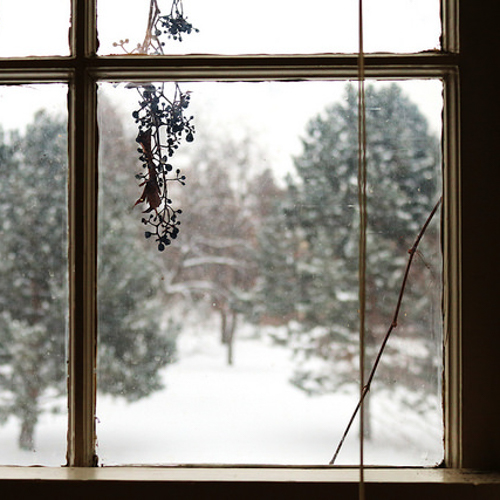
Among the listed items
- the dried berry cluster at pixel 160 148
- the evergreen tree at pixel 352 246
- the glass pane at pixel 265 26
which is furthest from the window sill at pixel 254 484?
the glass pane at pixel 265 26

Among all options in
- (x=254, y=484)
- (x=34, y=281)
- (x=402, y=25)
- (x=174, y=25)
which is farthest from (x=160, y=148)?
(x=254, y=484)

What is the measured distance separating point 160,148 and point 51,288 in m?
0.32

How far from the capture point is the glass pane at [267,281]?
97 cm

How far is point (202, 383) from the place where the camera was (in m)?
0.98

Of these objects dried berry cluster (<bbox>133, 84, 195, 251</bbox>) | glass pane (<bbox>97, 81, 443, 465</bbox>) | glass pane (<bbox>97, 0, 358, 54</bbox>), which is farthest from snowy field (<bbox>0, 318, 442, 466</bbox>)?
glass pane (<bbox>97, 0, 358, 54</bbox>)

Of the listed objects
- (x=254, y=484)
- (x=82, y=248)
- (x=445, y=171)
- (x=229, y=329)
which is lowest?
(x=254, y=484)

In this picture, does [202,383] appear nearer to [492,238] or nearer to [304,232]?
[304,232]

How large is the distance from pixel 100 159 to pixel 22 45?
0.26m

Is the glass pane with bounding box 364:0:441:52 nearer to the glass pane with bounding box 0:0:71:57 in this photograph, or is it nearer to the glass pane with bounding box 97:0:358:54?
the glass pane with bounding box 97:0:358:54

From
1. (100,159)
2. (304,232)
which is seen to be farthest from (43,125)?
(304,232)

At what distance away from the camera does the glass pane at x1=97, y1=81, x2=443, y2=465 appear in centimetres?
97

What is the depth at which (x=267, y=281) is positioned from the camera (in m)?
0.98

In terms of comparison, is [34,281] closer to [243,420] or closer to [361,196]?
[243,420]

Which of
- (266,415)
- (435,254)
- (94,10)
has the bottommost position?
(266,415)
